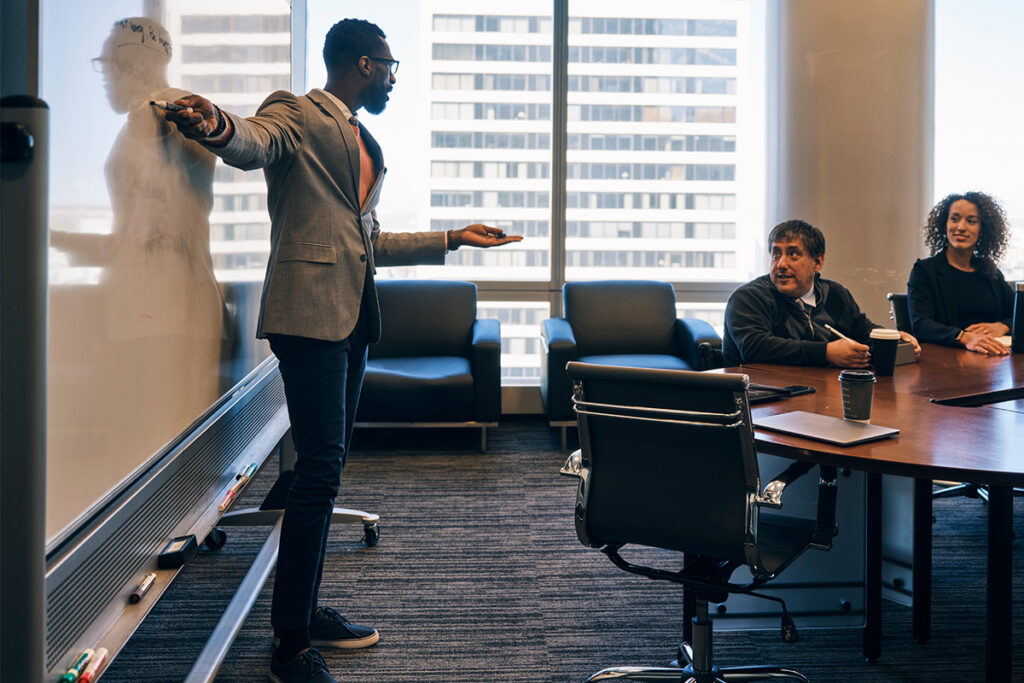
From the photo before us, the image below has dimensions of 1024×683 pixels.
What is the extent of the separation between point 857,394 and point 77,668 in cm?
156

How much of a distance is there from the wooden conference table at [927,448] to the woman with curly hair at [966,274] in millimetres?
780

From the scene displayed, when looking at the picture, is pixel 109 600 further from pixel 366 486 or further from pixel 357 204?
pixel 366 486

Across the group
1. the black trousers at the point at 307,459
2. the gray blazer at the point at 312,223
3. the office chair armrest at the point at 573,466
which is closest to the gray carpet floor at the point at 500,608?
the black trousers at the point at 307,459

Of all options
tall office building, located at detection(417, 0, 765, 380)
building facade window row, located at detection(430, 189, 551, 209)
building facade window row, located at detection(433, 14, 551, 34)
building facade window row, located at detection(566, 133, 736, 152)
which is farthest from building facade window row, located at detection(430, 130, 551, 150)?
building facade window row, located at detection(433, 14, 551, 34)

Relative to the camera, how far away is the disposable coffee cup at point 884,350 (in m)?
2.42

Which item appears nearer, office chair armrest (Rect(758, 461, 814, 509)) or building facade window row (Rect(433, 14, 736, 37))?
office chair armrest (Rect(758, 461, 814, 509))

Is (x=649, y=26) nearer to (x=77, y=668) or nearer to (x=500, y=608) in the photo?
(x=500, y=608)

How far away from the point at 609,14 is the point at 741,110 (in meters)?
1.06

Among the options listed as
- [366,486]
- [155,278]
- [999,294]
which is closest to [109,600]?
[155,278]

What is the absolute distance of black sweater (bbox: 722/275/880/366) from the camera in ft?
8.63

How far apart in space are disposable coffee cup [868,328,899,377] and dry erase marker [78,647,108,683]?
214 centimetres

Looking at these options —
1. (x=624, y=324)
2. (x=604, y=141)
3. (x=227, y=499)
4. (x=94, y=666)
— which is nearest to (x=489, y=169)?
(x=604, y=141)

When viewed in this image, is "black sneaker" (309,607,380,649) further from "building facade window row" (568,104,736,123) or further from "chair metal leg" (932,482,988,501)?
"building facade window row" (568,104,736,123)

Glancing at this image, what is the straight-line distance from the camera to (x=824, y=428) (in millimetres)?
1764
